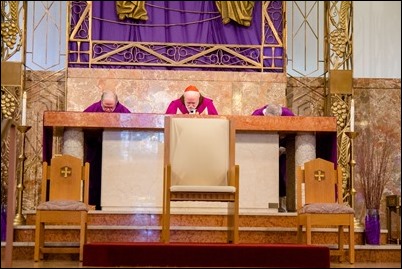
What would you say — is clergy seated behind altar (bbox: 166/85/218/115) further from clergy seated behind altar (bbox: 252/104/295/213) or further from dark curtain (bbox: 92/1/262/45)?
dark curtain (bbox: 92/1/262/45)

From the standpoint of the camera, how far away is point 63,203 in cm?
581

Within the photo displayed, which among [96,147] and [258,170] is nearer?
[258,170]

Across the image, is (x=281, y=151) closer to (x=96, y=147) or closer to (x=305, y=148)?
(x=305, y=148)

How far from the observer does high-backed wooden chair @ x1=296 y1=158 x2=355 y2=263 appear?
5.88 meters

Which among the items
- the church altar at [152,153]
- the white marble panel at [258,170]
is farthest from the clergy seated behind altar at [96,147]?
the white marble panel at [258,170]

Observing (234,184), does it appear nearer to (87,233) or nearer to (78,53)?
(87,233)

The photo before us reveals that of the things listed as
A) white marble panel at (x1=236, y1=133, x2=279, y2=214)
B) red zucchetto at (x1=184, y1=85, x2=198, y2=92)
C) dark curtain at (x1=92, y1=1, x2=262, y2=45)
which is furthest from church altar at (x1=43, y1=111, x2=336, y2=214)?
dark curtain at (x1=92, y1=1, x2=262, y2=45)

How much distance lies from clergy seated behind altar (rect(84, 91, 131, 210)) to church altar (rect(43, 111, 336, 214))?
448 millimetres

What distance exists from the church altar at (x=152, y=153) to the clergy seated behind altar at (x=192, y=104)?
2.51 ft

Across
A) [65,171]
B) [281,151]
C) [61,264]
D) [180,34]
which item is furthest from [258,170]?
[61,264]

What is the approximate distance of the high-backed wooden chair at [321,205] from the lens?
5875mm

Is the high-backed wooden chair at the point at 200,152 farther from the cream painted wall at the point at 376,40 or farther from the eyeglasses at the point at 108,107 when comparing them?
the cream painted wall at the point at 376,40

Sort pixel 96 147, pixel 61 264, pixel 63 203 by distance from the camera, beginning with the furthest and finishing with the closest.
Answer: pixel 96 147 → pixel 63 203 → pixel 61 264

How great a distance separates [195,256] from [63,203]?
1218mm
